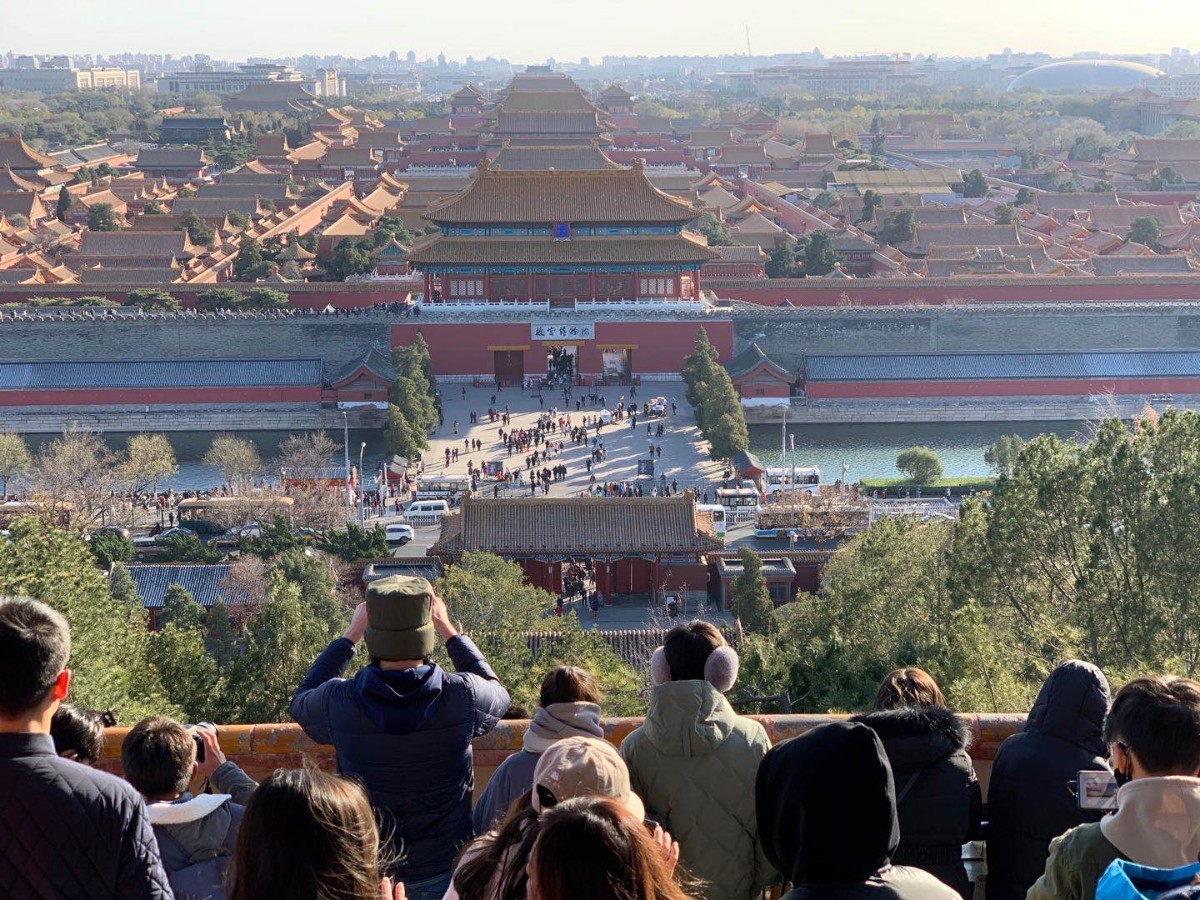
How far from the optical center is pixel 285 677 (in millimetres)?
10383

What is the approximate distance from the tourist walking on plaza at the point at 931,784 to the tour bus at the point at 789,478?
1855cm

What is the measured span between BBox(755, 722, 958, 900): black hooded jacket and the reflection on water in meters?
22.0

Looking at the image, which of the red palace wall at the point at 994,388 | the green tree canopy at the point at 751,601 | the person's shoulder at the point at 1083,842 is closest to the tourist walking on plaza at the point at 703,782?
the person's shoulder at the point at 1083,842

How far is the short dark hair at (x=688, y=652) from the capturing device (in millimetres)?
3896

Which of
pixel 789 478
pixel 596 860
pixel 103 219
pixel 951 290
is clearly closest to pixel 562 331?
pixel 789 478

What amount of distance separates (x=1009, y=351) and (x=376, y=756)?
2854 cm

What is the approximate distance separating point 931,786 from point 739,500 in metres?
17.9

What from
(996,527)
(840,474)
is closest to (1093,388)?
(840,474)

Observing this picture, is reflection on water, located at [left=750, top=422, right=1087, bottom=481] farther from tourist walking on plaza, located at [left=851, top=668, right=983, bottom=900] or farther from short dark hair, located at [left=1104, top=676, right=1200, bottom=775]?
short dark hair, located at [left=1104, top=676, right=1200, bottom=775]

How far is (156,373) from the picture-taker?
29.2m

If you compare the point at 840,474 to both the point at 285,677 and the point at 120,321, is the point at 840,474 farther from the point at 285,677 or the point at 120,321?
the point at 285,677

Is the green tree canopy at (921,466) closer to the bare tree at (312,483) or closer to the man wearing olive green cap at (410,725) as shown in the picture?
the bare tree at (312,483)

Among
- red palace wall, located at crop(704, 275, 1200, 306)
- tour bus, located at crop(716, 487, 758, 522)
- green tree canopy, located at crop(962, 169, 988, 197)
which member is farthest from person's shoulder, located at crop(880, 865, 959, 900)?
green tree canopy, located at crop(962, 169, 988, 197)

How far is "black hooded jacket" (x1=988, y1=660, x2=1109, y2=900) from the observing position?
12.8ft
